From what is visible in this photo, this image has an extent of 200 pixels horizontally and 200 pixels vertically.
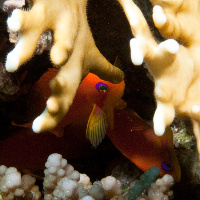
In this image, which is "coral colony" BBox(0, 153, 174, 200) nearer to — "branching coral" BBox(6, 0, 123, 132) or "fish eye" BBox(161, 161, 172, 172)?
"fish eye" BBox(161, 161, 172, 172)

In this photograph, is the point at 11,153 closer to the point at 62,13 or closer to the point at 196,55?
the point at 62,13

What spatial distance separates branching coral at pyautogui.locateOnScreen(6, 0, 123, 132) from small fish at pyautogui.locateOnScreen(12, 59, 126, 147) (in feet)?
2.01

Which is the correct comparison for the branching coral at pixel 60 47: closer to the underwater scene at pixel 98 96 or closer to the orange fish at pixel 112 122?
the underwater scene at pixel 98 96

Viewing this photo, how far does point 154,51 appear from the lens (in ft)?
4.04

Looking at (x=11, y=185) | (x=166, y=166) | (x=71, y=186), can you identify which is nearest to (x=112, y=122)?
(x=166, y=166)

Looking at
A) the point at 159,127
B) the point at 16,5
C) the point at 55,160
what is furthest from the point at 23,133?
the point at 159,127

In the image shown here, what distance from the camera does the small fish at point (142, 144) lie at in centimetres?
229

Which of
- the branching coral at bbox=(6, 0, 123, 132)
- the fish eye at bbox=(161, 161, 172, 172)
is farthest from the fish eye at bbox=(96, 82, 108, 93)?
the fish eye at bbox=(161, 161, 172, 172)

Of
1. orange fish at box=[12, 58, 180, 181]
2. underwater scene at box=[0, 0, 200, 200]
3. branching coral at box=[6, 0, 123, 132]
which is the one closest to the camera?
branching coral at box=[6, 0, 123, 132]

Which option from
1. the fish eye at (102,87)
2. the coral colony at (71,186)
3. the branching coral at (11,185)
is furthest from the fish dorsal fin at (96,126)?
the branching coral at (11,185)

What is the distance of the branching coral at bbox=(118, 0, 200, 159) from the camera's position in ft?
3.91

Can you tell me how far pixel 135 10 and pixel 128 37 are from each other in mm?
950

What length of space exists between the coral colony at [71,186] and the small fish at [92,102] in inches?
14.1

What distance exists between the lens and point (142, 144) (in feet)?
7.77
